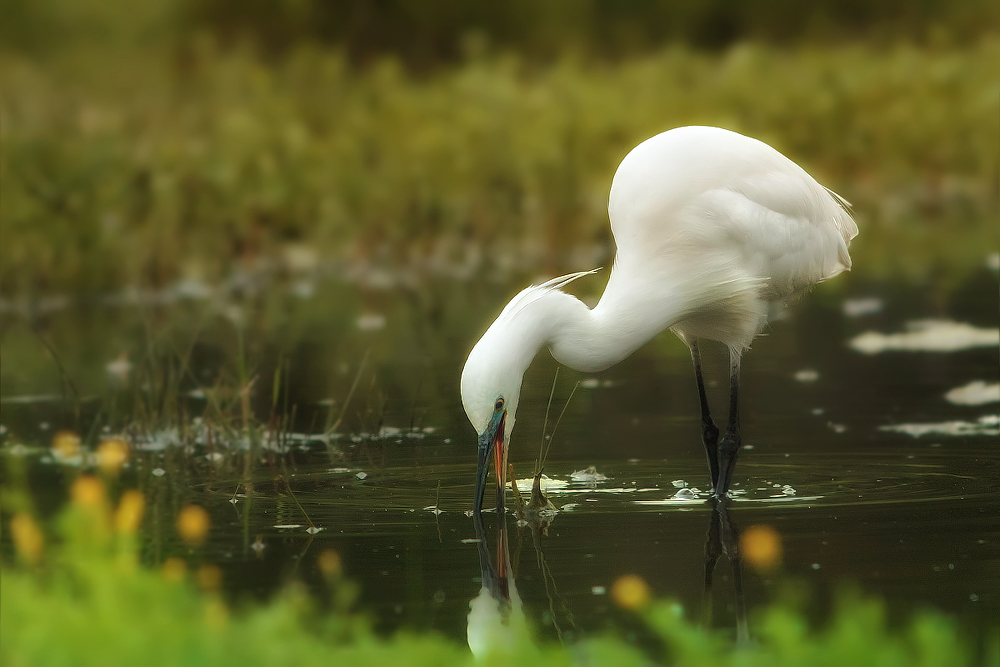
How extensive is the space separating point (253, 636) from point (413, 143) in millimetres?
14875

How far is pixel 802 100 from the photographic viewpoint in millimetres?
21469

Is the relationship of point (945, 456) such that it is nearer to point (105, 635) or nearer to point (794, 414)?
point (794, 414)

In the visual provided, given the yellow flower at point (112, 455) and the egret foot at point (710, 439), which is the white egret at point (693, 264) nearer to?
the egret foot at point (710, 439)

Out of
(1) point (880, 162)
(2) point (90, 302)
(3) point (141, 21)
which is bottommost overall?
(2) point (90, 302)

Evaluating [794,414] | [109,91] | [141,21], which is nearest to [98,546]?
[794,414]

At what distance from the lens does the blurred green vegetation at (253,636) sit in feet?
12.4

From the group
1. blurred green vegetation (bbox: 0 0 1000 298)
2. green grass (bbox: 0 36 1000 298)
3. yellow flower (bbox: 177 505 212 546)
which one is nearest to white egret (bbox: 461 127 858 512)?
yellow flower (bbox: 177 505 212 546)

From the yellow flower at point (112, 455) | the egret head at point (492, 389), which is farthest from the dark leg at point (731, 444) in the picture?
the yellow flower at point (112, 455)

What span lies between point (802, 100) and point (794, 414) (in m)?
13.1

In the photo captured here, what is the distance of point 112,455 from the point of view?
5734 mm

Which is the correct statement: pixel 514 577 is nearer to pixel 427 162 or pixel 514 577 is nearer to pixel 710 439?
pixel 710 439

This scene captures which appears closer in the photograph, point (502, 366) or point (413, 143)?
point (502, 366)

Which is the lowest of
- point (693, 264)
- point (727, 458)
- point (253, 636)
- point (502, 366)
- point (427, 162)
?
point (253, 636)

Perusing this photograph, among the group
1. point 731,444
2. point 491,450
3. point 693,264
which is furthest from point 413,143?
point 491,450
